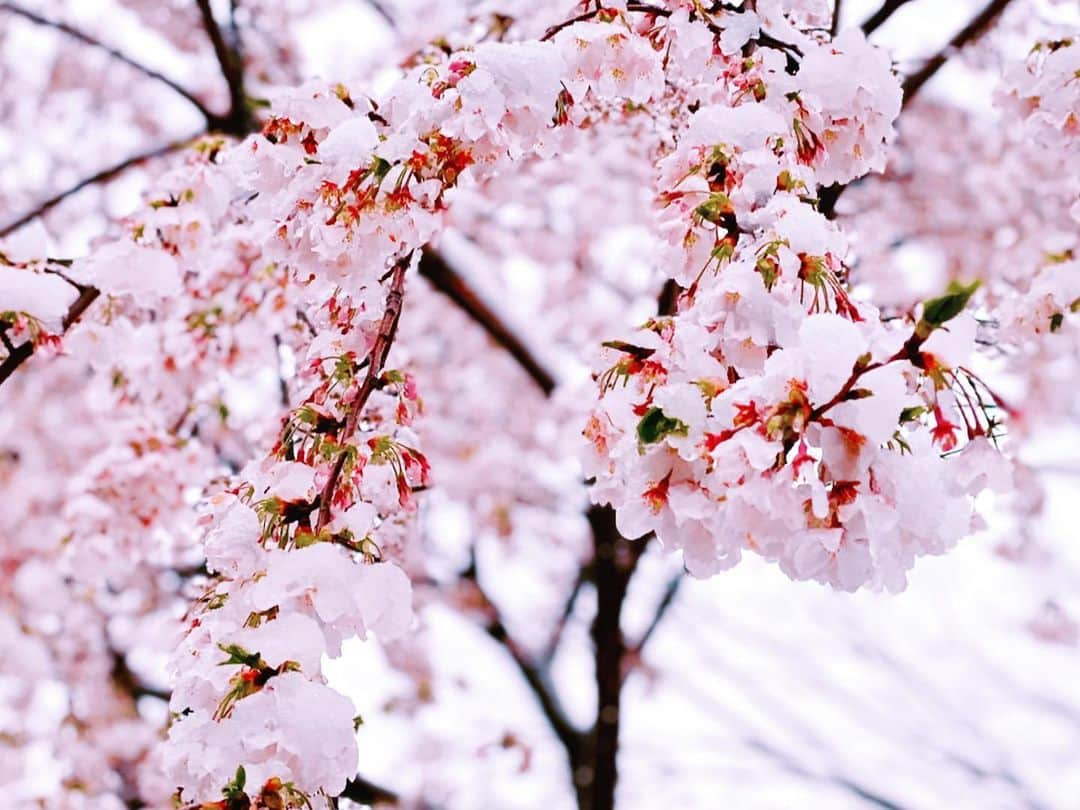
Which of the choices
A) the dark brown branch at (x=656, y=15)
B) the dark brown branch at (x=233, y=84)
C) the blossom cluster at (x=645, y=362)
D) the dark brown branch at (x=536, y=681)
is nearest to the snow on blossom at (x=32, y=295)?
the blossom cluster at (x=645, y=362)

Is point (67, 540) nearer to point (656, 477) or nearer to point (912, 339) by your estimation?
point (656, 477)

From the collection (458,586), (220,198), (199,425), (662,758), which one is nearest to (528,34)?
(220,198)

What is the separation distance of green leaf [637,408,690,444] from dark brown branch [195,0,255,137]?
3.02 metres

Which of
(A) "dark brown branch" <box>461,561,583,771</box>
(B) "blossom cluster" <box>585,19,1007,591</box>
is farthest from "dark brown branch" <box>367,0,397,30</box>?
(B) "blossom cluster" <box>585,19,1007,591</box>

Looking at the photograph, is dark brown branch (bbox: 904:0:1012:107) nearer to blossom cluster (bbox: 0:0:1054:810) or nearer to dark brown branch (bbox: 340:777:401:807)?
blossom cluster (bbox: 0:0:1054:810)

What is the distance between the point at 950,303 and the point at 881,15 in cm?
238

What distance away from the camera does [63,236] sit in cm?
606

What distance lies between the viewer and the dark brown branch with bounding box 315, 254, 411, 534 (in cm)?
118

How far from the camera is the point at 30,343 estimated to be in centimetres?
179

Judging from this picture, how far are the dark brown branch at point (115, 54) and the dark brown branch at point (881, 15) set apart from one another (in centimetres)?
235

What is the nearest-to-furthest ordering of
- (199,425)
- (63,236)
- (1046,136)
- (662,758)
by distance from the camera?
(1046,136), (199,425), (63,236), (662,758)

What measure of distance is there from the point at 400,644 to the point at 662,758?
2.18m

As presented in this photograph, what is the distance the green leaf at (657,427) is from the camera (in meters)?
0.98

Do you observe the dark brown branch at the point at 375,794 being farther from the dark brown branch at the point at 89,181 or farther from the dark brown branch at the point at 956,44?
the dark brown branch at the point at 956,44
